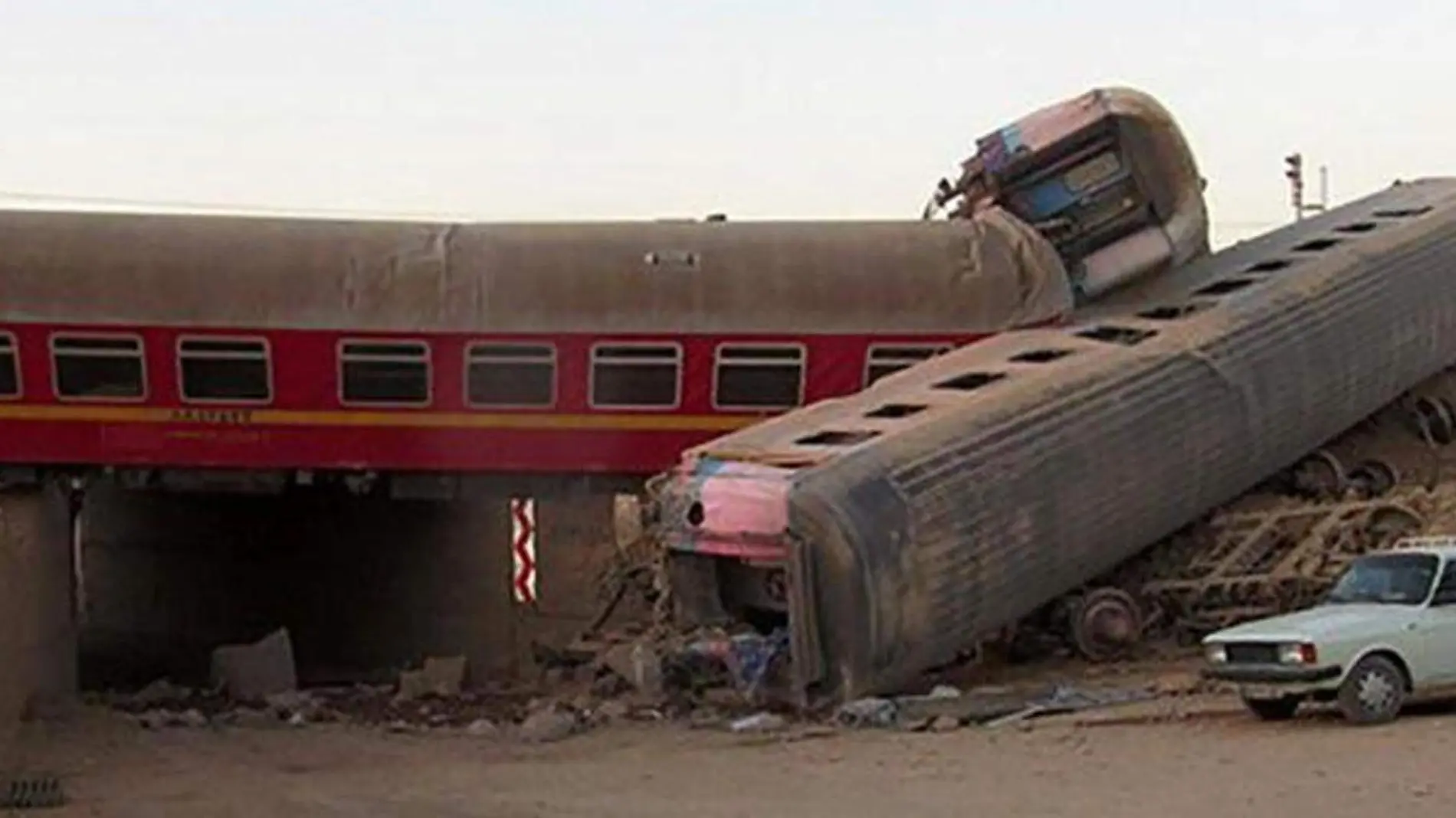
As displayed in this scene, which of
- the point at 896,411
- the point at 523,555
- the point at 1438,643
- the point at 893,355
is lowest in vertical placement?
the point at 1438,643

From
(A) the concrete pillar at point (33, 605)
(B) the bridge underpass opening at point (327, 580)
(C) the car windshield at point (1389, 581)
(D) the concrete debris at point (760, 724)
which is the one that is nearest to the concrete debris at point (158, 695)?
(A) the concrete pillar at point (33, 605)

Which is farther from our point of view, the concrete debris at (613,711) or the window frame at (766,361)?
the window frame at (766,361)

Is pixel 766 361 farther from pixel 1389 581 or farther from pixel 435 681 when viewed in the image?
pixel 1389 581

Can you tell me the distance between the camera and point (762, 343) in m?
21.7

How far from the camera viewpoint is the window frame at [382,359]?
21.3 metres

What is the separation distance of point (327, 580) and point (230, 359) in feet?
16.1

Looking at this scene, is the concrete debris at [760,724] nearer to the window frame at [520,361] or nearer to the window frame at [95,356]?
the window frame at [520,361]

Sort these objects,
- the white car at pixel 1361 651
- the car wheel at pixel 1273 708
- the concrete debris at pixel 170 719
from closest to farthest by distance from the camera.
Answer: the white car at pixel 1361 651
the car wheel at pixel 1273 708
the concrete debris at pixel 170 719

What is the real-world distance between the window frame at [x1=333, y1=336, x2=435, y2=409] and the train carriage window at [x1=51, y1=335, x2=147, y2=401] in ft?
5.89

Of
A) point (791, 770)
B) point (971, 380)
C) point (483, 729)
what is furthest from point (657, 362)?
point (791, 770)

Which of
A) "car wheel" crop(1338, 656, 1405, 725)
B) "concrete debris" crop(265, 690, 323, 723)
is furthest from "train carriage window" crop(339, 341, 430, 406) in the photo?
"car wheel" crop(1338, 656, 1405, 725)

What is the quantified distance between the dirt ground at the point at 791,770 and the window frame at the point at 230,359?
15.6 feet

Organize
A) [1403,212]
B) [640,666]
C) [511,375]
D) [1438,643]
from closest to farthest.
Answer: [1438,643] → [640,666] → [511,375] → [1403,212]

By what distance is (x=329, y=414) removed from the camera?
21.3m
